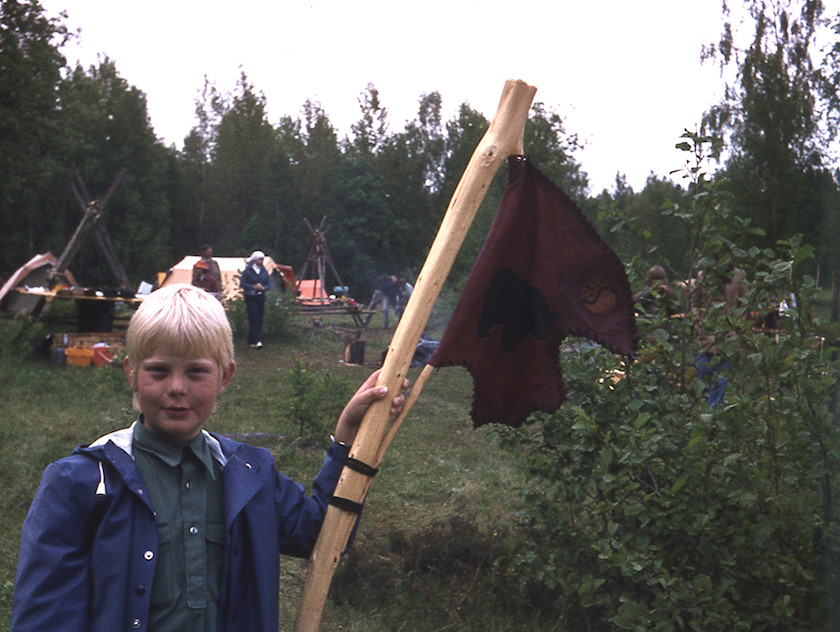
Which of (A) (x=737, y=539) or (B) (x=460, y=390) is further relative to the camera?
(B) (x=460, y=390)

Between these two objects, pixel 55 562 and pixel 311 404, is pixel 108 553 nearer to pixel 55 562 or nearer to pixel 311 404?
pixel 55 562

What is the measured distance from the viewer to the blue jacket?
1.65 metres

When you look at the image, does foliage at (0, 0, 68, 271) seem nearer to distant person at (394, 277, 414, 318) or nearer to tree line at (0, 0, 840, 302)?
tree line at (0, 0, 840, 302)

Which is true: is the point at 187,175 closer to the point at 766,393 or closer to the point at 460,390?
the point at 460,390

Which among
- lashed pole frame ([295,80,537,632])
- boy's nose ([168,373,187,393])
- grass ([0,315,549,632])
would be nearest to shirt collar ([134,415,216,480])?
boy's nose ([168,373,187,393])

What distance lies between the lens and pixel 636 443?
2.81 meters

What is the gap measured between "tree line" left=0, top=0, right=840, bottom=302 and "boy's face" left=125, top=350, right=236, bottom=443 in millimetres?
11186

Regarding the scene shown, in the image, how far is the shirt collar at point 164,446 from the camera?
71.5 inches

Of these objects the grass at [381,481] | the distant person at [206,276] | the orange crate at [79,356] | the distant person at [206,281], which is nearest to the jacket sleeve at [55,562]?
the grass at [381,481]

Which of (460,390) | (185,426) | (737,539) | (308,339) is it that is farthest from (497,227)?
(308,339)

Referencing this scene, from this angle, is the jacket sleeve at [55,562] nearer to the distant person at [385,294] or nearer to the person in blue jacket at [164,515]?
the person in blue jacket at [164,515]

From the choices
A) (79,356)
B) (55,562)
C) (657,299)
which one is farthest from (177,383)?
(79,356)

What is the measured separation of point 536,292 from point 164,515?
109 cm

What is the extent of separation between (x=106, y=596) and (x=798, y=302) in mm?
2215
